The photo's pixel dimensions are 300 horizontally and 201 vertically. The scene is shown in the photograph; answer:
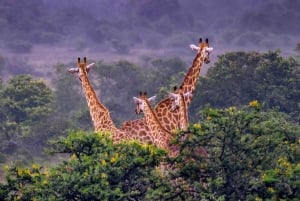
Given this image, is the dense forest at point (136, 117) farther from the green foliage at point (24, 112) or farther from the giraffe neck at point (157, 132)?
the giraffe neck at point (157, 132)

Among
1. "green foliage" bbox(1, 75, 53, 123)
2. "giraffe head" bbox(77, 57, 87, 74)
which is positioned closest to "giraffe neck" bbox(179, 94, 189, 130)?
"giraffe head" bbox(77, 57, 87, 74)

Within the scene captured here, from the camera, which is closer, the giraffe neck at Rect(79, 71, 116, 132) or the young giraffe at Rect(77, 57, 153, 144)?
the young giraffe at Rect(77, 57, 153, 144)

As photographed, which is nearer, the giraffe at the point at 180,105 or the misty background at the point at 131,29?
the giraffe at the point at 180,105

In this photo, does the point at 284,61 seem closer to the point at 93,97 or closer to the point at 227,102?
the point at 227,102

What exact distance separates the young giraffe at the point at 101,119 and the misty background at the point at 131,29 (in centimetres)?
4038

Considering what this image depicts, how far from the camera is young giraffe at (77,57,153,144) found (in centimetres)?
1762

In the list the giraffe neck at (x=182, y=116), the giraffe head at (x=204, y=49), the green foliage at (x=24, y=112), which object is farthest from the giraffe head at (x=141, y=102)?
the green foliage at (x=24, y=112)

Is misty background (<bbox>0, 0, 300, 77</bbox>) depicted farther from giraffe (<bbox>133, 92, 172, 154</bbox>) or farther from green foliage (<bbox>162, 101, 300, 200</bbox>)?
green foliage (<bbox>162, 101, 300, 200</bbox>)

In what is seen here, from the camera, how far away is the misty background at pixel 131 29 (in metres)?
71.8

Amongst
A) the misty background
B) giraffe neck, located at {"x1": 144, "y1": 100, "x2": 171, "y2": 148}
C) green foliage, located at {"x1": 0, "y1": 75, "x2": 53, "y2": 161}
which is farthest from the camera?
the misty background

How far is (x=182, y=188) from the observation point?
14766 millimetres

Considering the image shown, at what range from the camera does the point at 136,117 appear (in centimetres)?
3709

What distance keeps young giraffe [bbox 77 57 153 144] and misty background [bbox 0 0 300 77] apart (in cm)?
4038

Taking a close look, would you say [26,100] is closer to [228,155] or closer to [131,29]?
[228,155]
